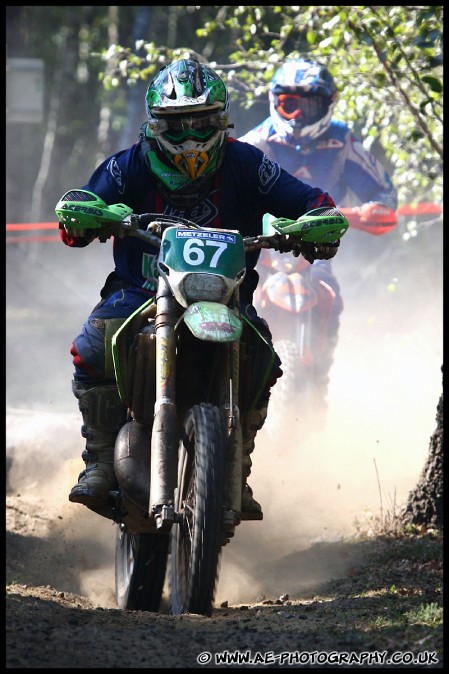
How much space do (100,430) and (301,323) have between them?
15.4ft

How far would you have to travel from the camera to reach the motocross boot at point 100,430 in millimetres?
5371

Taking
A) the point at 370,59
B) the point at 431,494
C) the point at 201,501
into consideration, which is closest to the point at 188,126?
the point at 201,501

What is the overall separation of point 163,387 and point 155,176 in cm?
133

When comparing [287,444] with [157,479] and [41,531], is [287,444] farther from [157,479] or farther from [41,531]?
[157,479]

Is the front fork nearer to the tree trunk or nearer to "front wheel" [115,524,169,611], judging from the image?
"front wheel" [115,524,169,611]

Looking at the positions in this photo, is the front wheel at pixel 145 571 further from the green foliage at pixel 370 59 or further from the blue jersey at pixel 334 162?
the blue jersey at pixel 334 162

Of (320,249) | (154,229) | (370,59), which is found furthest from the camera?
(370,59)

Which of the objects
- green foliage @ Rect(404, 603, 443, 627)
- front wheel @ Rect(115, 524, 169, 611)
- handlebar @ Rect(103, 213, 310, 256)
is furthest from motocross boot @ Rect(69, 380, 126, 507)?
green foliage @ Rect(404, 603, 443, 627)

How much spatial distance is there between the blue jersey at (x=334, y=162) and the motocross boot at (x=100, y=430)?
5593 mm

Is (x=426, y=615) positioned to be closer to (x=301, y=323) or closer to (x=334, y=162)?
(x=301, y=323)

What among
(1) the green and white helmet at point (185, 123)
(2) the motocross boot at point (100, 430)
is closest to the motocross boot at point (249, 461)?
(2) the motocross boot at point (100, 430)

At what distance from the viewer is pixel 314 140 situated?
10.8 meters

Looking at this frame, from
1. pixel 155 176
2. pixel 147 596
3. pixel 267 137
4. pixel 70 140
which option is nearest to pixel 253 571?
pixel 147 596

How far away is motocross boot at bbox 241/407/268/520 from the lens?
517cm
